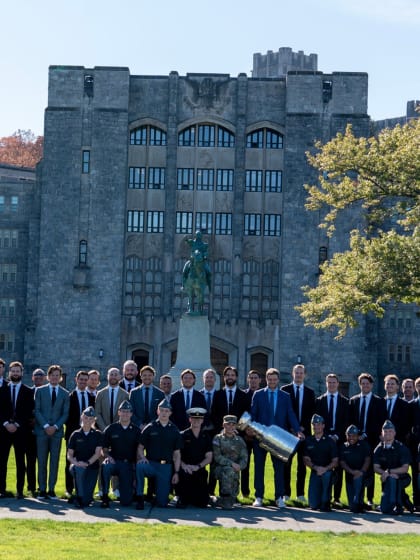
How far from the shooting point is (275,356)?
55.7m

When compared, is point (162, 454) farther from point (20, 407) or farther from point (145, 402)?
point (20, 407)

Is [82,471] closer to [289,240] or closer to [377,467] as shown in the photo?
[377,467]

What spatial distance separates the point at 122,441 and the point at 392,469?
14.2ft

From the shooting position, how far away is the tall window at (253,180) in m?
56.8

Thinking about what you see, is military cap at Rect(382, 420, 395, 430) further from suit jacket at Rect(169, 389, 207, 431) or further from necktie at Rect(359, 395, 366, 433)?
suit jacket at Rect(169, 389, 207, 431)

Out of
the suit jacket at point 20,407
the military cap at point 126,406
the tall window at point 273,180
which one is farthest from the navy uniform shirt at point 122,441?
the tall window at point 273,180

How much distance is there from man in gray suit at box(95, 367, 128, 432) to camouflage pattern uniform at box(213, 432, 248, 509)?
1.97 meters

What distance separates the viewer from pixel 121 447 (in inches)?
679

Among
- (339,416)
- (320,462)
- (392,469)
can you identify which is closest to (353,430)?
(320,462)

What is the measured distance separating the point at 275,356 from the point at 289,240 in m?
6.10

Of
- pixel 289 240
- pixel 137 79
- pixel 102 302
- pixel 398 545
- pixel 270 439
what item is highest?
pixel 137 79

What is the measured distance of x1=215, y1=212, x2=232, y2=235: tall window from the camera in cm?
5684

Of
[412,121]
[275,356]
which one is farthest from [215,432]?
[275,356]

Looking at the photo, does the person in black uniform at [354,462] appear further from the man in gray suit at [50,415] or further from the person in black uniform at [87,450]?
the man in gray suit at [50,415]
